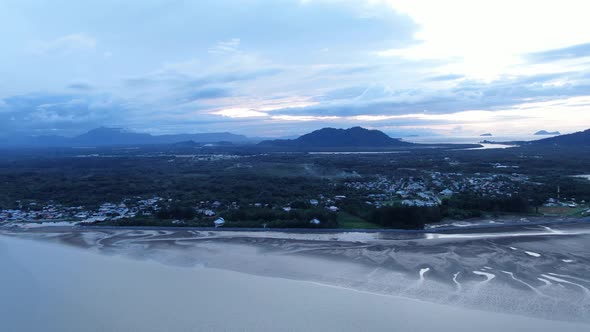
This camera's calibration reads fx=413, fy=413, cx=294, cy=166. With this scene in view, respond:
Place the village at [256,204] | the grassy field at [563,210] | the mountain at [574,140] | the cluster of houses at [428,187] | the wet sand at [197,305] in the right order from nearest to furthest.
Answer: the wet sand at [197,305], the grassy field at [563,210], the village at [256,204], the cluster of houses at [428,187], the mountain at [574,140]

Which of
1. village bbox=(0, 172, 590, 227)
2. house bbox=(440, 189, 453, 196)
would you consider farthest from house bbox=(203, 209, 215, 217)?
house bbox=(440, 189, 453, 196)

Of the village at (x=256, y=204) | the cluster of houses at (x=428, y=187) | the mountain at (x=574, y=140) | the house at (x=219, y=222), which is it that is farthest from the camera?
the mountain at (x=574, y=140)

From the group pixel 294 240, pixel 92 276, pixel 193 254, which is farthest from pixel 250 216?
pixel 92 276

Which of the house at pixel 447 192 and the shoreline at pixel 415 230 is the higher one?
the house at pixel 447 192

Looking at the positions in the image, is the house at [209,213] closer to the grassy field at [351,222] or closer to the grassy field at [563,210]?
the grassy field at [351,222]

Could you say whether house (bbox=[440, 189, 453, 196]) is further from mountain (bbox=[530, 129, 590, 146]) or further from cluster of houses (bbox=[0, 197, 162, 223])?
mountain (bbox=[530, 129, 590, 146])

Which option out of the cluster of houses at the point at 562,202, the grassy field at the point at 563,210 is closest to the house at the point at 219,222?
the grassy field at the point at 563,210

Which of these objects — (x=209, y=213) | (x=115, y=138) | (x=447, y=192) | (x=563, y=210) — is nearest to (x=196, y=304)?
(x=209, y=213)

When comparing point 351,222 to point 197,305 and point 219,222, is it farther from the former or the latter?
point 197,305
